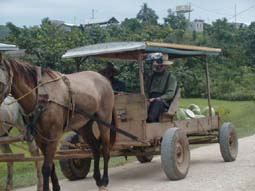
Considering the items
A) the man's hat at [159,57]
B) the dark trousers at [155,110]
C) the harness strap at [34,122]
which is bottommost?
the dark trousers at [155,110]

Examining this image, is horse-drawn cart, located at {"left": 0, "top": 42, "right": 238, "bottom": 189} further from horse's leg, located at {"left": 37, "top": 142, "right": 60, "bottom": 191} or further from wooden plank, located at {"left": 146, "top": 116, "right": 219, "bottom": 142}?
horse's leg, located at {"left": 37, "top": 142, "right": 60, "bottom": 191}

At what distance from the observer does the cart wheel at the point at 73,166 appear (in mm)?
9406

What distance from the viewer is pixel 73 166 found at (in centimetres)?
955

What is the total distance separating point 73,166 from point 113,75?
1.74 meters

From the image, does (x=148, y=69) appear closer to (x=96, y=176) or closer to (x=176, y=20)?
(x=96, y=176)

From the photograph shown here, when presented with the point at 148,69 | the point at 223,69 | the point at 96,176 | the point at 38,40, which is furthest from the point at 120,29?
the point at 96,176

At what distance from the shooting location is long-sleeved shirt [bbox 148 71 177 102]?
972cm

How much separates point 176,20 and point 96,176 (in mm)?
32386

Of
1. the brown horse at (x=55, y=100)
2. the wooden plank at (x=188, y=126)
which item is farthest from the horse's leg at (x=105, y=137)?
the wooden plank at (x=188, y=126)

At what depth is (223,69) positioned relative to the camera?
32969mm

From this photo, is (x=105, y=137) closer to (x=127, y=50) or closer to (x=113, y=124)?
(x=113, y=124)

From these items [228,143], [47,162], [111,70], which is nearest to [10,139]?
[47,162]

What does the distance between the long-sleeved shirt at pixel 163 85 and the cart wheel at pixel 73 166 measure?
163 centimetres

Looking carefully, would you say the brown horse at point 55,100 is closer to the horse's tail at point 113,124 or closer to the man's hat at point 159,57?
the horse's tail at point 113,124
